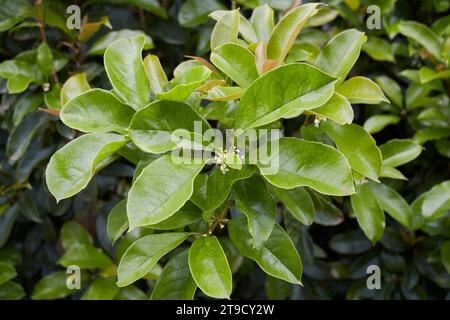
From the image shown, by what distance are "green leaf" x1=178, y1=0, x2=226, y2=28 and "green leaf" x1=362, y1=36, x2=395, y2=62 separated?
0.39 metres

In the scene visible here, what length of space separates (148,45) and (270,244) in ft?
1.98

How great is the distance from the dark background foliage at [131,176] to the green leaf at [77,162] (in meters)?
0.49

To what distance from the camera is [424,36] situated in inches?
55.9

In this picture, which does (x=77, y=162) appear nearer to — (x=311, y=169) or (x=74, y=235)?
(x=311, y=169)

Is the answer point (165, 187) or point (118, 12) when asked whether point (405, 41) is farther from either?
point (165, 187)

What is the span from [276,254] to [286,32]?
39 centimetres

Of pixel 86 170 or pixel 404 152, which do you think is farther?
pixel 404 152

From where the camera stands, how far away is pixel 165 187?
0.82m

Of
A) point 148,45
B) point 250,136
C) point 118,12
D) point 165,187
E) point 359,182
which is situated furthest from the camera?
point 118,12

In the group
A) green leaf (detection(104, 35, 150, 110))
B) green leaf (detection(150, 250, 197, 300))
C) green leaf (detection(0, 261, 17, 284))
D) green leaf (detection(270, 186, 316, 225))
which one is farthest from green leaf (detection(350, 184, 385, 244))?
green leaf (detection(0, 261, 17, 284))

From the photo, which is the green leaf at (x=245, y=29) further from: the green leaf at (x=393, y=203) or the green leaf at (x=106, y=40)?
the green leaf at (x=393, y=203)

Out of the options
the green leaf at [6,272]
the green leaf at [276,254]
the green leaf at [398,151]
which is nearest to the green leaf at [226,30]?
the green leaf at [276,254]

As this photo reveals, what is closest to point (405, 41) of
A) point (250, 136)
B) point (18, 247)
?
point (250, 136)

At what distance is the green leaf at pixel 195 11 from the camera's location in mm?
1462
